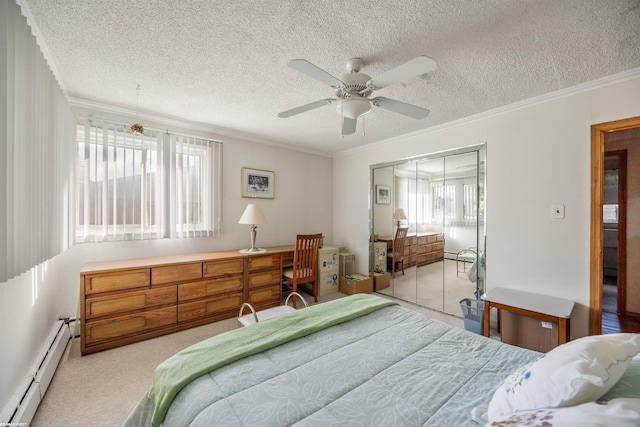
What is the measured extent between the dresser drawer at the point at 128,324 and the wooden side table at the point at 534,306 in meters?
3.24

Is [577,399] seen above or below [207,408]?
above

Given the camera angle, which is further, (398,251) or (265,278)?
(398,251)

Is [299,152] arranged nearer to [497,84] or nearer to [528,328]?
[497,84]

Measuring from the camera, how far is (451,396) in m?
1.04

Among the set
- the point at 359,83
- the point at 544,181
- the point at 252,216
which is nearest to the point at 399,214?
the point at 544,181

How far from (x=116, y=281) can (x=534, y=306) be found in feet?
12.6

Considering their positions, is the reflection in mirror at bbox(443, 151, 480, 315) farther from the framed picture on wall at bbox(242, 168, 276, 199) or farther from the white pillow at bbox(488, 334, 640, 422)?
the framed picture on wall at bbox(242, 168, 276, 199)

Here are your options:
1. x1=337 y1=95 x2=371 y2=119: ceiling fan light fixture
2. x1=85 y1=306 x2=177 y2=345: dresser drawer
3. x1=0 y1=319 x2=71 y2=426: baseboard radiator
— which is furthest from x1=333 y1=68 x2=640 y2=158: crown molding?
x1=0 y1=319 x2=71 y2=426: baseboard radiator

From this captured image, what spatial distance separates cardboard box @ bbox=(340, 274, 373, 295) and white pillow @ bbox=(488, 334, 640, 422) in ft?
9.89

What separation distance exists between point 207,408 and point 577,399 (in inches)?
47.4

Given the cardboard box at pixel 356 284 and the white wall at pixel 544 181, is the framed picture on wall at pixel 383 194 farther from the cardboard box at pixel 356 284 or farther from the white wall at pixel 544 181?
the cardboard box at pixel 356 284

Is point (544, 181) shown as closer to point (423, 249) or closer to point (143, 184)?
point (423, 249)

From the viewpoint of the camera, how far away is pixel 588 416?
2.10 feet

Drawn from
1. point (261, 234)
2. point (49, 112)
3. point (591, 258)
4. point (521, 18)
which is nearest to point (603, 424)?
point (521, 18)
